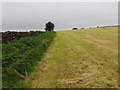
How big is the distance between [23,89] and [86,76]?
253cm

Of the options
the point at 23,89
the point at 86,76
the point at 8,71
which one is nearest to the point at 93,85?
the point at 86,76

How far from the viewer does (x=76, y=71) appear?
6.48 metres

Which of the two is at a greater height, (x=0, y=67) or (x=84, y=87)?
(x=0, y=67)

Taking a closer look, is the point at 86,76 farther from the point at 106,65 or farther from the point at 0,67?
the point at 0,67

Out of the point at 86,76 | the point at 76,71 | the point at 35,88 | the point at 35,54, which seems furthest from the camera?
the point at 35,54

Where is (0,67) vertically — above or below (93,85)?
above

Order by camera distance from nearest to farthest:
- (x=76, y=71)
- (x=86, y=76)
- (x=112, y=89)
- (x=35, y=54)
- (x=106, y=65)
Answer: (x=112, y=89), (x=86, y=76), (x=76, y=71), (x=106, y=65), (x=35, y=54)

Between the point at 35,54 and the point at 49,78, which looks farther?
the point at 35,54

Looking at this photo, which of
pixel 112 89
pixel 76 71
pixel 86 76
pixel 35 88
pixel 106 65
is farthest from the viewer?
pixel 106 65

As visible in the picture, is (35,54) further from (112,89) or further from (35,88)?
(112,89)

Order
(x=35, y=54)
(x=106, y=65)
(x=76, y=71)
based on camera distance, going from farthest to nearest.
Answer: (x=35, y=54) → (x=106, y=65) → (x=76, y=71)

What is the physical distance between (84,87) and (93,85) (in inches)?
14.0

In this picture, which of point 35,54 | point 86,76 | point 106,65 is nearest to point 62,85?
point 86,76

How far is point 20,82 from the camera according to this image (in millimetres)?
5391
